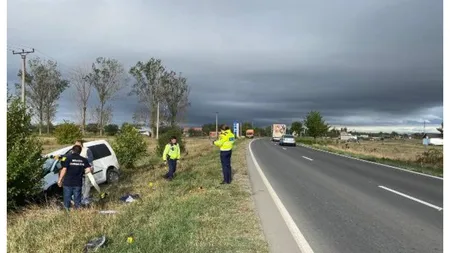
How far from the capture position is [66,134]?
39.7 m

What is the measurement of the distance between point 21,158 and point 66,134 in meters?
32.1

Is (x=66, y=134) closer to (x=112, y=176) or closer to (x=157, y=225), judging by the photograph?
(x=112, y=176)

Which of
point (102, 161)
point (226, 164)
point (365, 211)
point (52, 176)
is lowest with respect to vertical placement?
point (365, 211)

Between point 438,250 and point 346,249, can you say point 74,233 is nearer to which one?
point 346,249

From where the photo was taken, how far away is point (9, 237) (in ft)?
22.4

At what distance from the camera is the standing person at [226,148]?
12391 millimetres

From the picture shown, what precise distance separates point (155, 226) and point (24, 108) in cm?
598

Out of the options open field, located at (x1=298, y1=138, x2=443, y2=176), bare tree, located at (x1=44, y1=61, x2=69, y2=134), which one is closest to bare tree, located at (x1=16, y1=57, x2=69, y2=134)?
bare tree, located at (x1=44, y1=61, x2=69, y2=134)

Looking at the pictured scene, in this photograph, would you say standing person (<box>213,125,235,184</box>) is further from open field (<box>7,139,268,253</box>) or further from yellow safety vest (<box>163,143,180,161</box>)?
yellow safety vest (<box>163,143,180,161</box>)

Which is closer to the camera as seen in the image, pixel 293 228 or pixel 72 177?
pixel 293 228

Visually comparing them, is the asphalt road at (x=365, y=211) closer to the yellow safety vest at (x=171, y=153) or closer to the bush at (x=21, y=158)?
the yellow safety vest at (x=171, y=153)

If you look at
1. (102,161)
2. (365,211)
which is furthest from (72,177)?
(365,211)

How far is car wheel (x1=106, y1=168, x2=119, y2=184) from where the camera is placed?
1492 centimetres

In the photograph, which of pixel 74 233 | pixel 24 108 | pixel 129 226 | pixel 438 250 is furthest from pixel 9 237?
pixel 438 250
